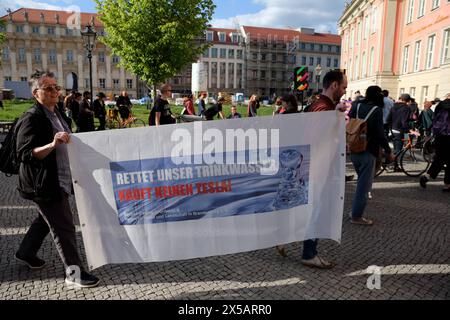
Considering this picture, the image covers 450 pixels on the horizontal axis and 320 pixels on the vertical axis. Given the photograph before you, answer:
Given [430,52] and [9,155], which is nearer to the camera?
[9,155]

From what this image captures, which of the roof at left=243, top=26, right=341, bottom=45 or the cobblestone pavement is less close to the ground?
the roof at left=243, top=26, right=341, bottom=45

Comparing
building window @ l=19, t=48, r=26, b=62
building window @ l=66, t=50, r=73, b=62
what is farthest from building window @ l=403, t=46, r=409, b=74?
building window @ l=19, t=48, r=26, b=62

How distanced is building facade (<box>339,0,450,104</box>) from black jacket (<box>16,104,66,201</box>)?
77.6 feet

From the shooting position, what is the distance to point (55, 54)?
8006cm

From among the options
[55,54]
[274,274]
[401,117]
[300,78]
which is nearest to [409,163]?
[401,117]

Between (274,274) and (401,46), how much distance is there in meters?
36.2

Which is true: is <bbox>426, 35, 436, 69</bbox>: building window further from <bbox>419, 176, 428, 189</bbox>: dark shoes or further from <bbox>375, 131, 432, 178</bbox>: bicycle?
<bbox>419, 176, 428, 189</bbox>: dark shoes

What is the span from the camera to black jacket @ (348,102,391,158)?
194 inches

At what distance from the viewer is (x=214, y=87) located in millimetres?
93938

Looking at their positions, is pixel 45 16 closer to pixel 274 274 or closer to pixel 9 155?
pixel 9 155

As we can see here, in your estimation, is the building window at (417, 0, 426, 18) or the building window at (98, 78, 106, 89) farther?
the building window at (98, 78, 106, 89)

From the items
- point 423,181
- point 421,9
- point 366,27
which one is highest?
point 366,27
